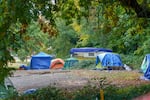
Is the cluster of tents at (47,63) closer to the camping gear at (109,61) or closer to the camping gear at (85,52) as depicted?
the camping gear at (85,52)

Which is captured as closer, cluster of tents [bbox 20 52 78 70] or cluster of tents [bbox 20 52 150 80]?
cluster of tents [bbox 20 52 150 80]

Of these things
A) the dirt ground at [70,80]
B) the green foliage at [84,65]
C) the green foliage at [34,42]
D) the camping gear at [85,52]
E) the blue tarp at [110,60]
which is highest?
the green foliage at [34,42]

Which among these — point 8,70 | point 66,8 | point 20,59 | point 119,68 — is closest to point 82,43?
point 20,59

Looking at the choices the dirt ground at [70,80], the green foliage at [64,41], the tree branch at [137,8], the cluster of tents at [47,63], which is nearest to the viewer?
the tree branch at [137,8]

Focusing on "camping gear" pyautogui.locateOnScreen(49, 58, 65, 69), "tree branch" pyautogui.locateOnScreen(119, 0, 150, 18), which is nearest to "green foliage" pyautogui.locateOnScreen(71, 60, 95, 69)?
"camping gear" pyautogui.locateOnScreen(49, 58, 65, 69)

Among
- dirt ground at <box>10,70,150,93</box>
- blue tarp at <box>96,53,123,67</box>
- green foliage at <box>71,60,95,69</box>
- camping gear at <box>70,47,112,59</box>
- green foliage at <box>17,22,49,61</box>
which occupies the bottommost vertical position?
dirt ground at <box>10,70,150,93</box>

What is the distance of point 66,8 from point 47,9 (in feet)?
10.4

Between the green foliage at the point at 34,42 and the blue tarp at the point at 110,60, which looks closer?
the blue tarp at the point at 110,60

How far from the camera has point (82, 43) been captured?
41.5 meters

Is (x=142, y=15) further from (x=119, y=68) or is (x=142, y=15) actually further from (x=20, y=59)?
(x=20, y=59)

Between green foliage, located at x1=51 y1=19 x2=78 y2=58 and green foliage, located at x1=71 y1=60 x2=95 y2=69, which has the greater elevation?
green foliage, located at x1=51 y1=19 x2=78 y2=58

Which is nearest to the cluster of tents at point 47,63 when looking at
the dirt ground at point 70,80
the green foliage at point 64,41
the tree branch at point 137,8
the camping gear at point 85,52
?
the camping gear at point 85,52

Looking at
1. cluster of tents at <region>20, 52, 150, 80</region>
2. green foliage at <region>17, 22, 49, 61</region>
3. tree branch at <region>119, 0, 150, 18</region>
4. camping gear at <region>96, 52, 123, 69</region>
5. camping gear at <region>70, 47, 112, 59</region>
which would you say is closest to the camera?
tree branch at <region>119, 0, 150, 18</region>

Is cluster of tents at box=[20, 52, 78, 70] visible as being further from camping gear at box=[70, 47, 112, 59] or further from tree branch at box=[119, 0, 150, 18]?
tree branch at box=[119, 0, 150, 18]
